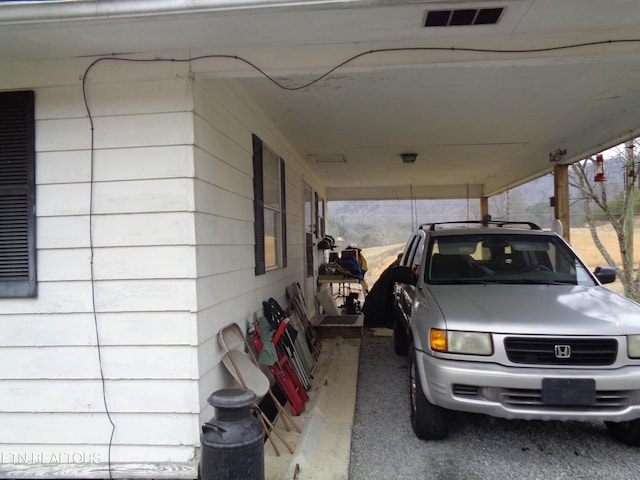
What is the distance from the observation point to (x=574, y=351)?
9.24 ft

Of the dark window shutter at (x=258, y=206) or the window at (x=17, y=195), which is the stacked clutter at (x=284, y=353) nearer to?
the dark window shutter at (x=258, y=206)

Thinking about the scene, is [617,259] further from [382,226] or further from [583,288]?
[583,288]

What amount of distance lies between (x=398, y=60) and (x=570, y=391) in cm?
247

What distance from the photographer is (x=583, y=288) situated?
11.9ft

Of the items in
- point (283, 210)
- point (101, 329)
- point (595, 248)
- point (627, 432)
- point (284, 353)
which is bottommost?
point (627, 432)

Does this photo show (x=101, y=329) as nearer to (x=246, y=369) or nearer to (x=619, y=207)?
(x=246, y=369)

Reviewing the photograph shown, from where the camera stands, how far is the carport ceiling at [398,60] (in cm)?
242

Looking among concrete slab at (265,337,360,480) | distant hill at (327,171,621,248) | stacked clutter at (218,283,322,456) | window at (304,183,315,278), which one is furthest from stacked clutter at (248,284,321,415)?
distant hill at (327,171,621,248)

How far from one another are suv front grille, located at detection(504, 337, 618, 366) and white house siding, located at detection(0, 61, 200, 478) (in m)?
2.36

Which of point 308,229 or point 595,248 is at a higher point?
point 308,229

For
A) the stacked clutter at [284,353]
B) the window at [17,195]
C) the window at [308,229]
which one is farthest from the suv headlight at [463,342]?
the window at [308,229]

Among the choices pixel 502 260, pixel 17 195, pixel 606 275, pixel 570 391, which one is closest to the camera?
pixel 570 391

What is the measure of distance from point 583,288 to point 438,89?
88.4 inches

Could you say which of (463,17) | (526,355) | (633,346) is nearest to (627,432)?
(633,346)
